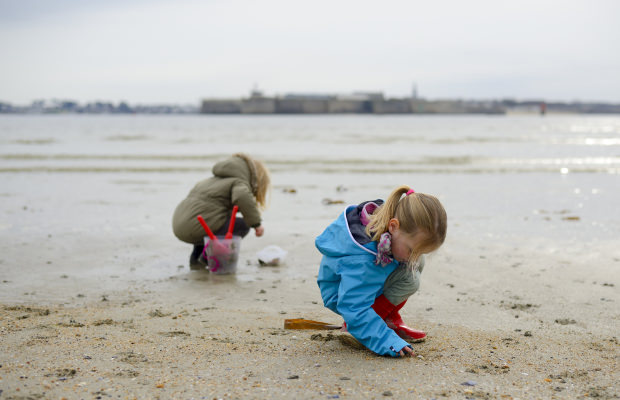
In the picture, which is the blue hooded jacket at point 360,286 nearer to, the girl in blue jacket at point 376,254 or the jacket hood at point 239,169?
the girl in blue jacket at point 376,254

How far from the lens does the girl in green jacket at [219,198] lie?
16.0ft

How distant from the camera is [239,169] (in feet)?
16.2

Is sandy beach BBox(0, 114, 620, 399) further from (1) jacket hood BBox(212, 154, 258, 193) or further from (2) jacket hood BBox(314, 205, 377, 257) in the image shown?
(1) jacket hood BBox(212, 154, 258, 193)

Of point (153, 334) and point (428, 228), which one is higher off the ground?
point (428, 228)

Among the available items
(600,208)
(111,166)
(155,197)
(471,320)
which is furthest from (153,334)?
(111,166)

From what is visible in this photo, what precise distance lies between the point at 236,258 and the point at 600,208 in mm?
5240

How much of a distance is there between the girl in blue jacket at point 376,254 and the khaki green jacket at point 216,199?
207 cm

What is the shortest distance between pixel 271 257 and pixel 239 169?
0.77 meters

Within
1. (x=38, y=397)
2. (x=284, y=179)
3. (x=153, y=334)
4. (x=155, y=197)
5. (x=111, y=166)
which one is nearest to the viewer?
(x=38, y=397)

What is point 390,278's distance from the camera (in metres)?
2.87

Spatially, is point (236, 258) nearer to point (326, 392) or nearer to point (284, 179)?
point (326, 392)

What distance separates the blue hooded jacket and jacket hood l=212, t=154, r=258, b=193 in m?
2.25

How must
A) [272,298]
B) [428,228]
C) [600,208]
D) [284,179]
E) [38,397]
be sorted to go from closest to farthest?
[38,397] < [428,228] < [272,298] < [600,208] < [284,179]

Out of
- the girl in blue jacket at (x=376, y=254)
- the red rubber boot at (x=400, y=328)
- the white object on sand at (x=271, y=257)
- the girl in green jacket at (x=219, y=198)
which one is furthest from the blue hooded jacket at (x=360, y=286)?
the white object on sand at (x=271, y=257)
